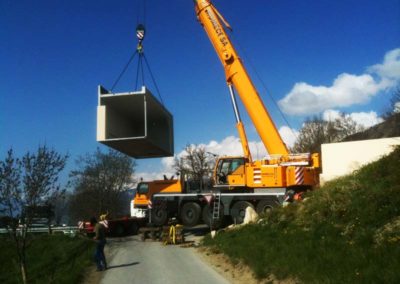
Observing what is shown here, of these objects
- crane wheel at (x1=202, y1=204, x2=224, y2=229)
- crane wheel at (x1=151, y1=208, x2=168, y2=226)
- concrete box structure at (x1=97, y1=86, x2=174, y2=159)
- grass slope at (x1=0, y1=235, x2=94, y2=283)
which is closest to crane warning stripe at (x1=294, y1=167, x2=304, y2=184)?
crane wheel at (x1=202, y1=204, x2=224, y2=229)

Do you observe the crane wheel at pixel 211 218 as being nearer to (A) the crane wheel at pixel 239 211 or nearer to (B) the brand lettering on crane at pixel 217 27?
(A) the crane wheel at pixel 239 211

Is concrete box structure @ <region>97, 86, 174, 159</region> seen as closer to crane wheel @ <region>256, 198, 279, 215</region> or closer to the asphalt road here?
the asphalt road

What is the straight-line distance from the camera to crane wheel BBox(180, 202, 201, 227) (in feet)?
69.7

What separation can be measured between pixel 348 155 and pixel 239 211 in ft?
20.9

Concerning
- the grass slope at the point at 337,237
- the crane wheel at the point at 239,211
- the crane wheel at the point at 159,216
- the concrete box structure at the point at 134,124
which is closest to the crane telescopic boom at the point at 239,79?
the crane wheel at the point at 239,211

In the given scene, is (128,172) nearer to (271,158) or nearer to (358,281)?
(271,158)

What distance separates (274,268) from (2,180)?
289 inches

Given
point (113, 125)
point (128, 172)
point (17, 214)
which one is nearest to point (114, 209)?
point (128, 172)

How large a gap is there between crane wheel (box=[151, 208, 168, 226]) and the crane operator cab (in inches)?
113

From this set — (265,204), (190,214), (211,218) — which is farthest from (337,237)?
(190,214)

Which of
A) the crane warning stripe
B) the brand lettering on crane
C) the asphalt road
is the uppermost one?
the brand lettering on crane

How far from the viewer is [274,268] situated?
953 cm

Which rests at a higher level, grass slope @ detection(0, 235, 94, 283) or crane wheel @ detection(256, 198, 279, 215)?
crane wheel @ detection(256, 198, 279, 215)

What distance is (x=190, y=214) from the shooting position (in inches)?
841
